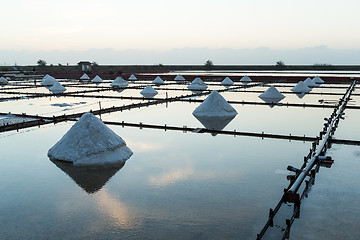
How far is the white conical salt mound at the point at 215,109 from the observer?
15.7 m

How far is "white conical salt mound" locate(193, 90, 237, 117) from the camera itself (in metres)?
15.7

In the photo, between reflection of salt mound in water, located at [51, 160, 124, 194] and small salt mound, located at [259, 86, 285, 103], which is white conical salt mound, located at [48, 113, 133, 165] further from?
small salt mound, located at [259, 86, 285, 103]

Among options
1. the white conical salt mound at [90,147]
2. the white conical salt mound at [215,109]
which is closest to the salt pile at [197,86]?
the white conical salt mound at [215,109]

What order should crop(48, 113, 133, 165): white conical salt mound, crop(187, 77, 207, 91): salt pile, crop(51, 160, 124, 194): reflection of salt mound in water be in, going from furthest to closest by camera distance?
crop(187, 77, 207, 91): salt pile < crop(48, 113, 133, 165): white conical salt mound < crop(51, 160, 124, 194): reflection of salt mound in water

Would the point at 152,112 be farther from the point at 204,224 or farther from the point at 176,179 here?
the point at 204,224

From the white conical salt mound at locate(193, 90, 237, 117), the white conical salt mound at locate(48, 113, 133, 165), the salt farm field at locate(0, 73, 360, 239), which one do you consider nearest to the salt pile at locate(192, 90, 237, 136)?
the white conical salt mound at locate(193, 90, 237, 117)

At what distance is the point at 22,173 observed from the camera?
7.95 m

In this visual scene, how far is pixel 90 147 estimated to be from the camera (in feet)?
28.8

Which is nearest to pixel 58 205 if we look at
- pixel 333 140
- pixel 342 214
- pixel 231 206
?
pixel 231 206

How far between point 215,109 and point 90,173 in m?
9.08

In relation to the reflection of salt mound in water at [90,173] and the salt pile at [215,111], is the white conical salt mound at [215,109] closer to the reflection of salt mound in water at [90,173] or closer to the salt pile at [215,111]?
the salt pile at [215,111]

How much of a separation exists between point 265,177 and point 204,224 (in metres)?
2.77

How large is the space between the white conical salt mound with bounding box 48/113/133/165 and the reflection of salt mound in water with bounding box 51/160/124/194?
0.20 m

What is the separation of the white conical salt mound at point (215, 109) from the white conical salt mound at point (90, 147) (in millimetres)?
7101
